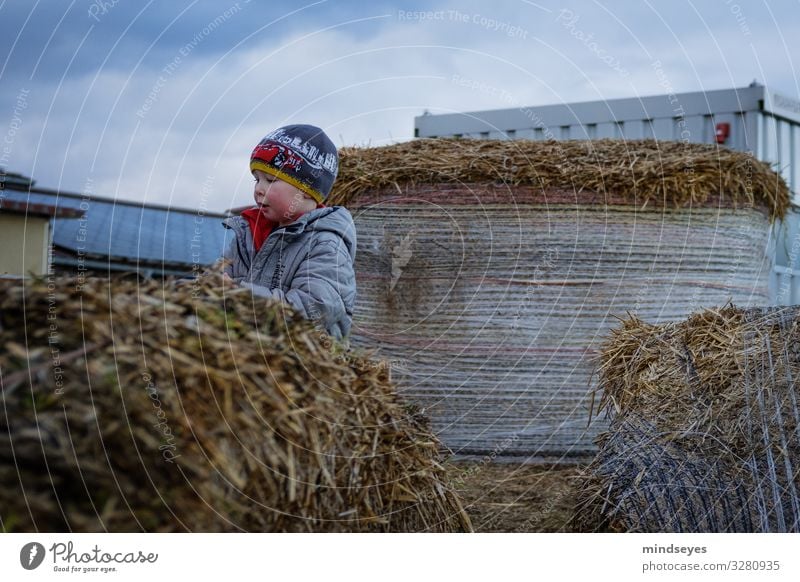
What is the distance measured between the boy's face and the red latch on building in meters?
3.59

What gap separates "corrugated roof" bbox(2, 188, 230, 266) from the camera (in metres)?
2.15

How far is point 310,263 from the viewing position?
230 centimetres

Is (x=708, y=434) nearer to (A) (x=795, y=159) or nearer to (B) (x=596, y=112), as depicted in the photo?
(B) (x=596, y=112)

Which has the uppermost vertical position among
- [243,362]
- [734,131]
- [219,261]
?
[734,131]

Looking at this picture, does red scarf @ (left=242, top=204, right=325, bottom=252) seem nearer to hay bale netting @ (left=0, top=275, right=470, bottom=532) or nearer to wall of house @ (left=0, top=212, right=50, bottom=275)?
wall of house @ (left=0, top=212, right=50, bottom=275)

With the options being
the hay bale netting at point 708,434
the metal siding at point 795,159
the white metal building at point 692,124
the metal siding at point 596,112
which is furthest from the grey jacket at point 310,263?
the metal siding at point 795,159

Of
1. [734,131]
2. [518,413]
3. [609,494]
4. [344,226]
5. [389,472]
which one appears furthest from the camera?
[734,131]

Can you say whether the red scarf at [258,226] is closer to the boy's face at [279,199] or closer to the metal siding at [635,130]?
the boy's face at [279,199]

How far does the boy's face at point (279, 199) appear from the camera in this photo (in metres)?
2.39

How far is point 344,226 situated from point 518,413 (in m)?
1.95

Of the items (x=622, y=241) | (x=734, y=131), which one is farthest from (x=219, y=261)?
(x=734, y=131)

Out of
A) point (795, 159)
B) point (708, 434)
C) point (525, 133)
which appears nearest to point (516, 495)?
point (708, 434)

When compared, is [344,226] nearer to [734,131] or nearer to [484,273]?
[484,273]

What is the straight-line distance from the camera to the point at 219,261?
1.83 meters
